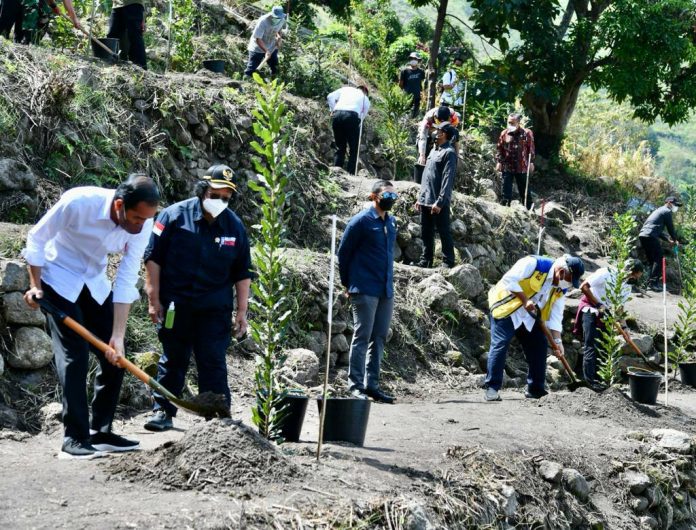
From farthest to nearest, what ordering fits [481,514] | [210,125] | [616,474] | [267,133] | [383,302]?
[210,125], [383,302], [616,474], [481,514], [267,133]

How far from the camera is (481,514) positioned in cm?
650

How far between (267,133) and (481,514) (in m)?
2.81

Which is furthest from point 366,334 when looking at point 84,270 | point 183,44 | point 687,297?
point 183,44

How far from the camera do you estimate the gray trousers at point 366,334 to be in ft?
29.0

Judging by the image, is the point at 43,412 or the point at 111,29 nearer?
the point at 43,412

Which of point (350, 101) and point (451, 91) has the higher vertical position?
point (451, 91)

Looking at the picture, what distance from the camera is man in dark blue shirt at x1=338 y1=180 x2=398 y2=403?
8844 mm

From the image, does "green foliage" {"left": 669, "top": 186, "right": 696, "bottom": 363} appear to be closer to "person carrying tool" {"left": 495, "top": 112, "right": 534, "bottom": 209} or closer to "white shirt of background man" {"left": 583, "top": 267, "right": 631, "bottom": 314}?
"white shirt of background man" {"left": 583, "top": 267, "right": 631, "bottom": 314}

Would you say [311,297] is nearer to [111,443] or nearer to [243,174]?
[243,174]

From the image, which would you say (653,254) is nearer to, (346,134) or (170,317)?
(346,134)

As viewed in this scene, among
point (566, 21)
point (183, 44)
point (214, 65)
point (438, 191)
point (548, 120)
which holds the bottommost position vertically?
point (438, 191)

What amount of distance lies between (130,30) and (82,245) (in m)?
6.79

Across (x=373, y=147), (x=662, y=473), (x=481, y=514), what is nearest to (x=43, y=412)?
(x=481, y=514)

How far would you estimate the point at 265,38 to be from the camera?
14.8 m
